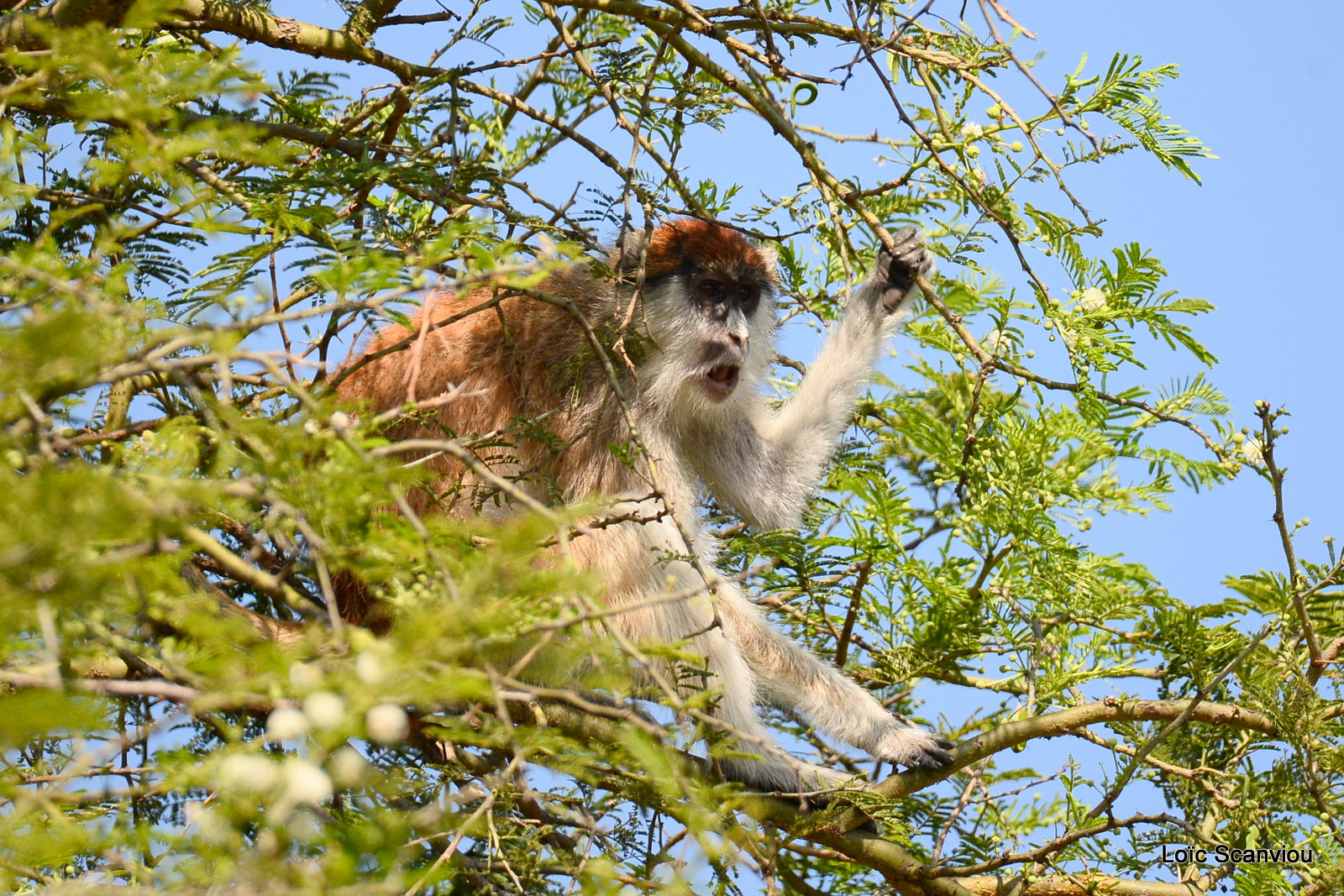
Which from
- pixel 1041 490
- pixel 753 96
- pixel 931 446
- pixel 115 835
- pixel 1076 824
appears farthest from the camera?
pixel 931 446

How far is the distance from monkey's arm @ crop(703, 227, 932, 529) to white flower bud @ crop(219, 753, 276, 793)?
3145mm

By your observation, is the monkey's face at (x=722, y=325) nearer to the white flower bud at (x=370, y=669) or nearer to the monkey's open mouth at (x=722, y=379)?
the monkey's open mouth at (x=722, y=379)

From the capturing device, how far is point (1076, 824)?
285 cm

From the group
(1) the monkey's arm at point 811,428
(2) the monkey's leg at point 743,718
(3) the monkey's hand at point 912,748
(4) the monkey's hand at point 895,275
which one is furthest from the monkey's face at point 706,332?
(3) the monkey's hand at point 912,748

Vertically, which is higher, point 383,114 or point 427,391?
point 383,114

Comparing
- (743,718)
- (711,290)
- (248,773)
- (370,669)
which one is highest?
(711,290)

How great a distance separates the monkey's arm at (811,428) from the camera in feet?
13.3

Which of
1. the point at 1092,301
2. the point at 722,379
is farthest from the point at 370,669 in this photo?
the point at 722,379

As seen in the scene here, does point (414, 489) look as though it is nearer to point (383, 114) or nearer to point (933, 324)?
point (383, 114)

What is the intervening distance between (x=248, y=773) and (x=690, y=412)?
307 cm

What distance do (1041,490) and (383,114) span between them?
7.15 ft

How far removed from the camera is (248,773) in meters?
0.94

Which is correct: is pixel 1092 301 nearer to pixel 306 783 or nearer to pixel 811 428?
pixel 811 428

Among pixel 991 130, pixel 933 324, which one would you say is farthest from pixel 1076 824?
pixel 991 130
